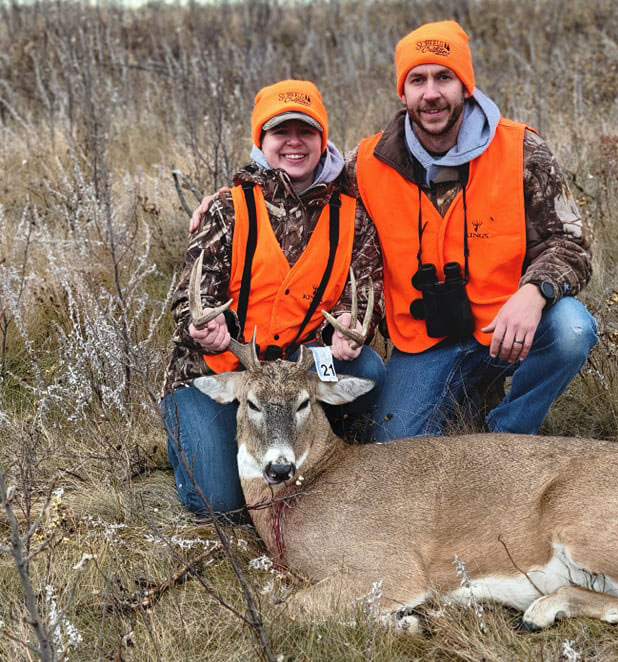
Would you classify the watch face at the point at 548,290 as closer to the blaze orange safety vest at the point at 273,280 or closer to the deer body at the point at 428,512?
the deer body at the point at 428,512

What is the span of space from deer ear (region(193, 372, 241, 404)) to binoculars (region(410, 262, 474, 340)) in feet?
3.65

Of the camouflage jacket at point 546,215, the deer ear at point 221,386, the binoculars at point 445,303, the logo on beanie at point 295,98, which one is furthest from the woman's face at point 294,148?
the deer ear at point 221,386

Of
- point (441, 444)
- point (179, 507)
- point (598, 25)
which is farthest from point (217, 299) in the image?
point (598, 25)

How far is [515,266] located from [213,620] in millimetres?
2344

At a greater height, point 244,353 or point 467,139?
point 467,139

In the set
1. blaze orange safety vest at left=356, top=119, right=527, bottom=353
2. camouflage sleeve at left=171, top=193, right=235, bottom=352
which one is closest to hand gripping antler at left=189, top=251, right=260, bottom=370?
camouflage sleeve at left=171, top=193, right=235, bottom=352

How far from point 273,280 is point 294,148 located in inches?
26.3

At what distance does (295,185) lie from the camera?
4.64m

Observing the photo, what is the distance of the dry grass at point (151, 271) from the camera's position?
3.31 metres

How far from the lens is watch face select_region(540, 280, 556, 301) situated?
14.2 feet

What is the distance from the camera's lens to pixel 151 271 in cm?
567

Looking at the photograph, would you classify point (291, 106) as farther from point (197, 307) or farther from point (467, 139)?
point (197, 307)

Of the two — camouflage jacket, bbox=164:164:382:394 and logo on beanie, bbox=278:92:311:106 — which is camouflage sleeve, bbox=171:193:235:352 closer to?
camouflage jacket, bbox=164:164:382:394

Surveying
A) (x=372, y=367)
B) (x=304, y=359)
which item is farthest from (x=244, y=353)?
(x=372, y=367)
